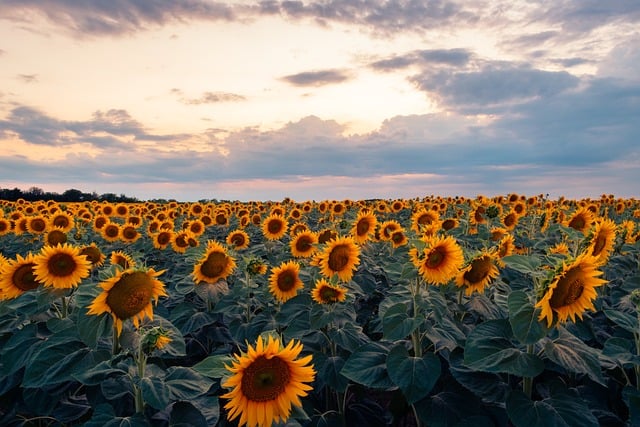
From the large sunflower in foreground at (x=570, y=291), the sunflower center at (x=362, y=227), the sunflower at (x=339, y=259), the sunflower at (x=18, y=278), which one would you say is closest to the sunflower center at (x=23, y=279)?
the sunflower at (x=18, y=278)

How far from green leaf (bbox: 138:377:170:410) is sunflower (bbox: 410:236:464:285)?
Result: 2.28 m

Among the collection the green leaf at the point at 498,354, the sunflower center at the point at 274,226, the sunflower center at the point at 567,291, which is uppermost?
the sunflower center at the point at 567,291

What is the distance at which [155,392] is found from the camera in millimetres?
3129

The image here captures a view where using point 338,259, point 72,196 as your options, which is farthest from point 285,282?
point 72,196

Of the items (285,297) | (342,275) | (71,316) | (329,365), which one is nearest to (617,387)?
(329,365)

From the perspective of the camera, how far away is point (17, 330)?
4902 millimetres

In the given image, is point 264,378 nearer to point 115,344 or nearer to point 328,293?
point 115,344

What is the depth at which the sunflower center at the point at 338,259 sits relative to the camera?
595 cm

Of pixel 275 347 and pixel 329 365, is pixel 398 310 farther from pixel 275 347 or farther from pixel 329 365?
pixel 275 347

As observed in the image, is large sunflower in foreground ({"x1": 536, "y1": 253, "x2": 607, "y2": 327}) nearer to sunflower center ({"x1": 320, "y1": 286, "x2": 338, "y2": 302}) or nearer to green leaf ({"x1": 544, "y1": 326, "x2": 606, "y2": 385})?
green leaf ({"x1": 544, "y1": 326, "x2": 606, "y2": 385})

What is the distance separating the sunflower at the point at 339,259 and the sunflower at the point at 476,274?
1571 millimetres

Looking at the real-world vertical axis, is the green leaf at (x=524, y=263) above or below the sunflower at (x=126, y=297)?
above

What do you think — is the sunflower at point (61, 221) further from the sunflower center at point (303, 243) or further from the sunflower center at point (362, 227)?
the sunflower center at point (362, 227)

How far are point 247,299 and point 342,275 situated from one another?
1.21 m
